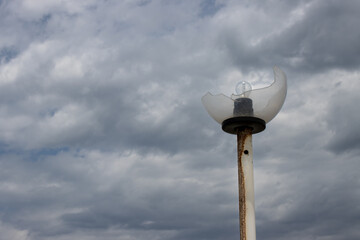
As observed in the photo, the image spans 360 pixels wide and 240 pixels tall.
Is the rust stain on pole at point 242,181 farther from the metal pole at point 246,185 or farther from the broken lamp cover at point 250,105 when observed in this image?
the broken lamp cover at point 250,105

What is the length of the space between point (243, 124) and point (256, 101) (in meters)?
0.73

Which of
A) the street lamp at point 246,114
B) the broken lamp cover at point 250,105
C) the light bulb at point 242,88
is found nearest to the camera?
the street lamp at point 246,114

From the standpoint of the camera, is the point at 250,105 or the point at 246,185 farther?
the point at 250,105

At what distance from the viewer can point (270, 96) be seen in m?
13.3

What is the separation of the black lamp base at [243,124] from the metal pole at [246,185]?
0.15 metres

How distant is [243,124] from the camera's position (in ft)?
44.2

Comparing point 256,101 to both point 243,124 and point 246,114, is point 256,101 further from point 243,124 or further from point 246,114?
point 243,124

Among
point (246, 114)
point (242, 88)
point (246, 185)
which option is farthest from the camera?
point (242, 88)

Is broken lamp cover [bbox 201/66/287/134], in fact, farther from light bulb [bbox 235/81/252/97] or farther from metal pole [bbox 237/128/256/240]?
metal pole [bbox 237/128/256/240]

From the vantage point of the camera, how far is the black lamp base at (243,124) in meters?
13.3

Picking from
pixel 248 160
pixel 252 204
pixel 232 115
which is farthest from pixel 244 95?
pixel 252 204

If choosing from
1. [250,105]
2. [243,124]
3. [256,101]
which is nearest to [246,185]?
[243,124]

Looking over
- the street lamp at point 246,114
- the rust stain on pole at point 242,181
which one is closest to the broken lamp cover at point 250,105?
the street lamp at point 246,114

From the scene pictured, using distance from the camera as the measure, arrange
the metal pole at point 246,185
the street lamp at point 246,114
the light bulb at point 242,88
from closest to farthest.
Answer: the metal pole at point 246,185 → the street lamp at point 246,114 → the light bulb at point 242,88
